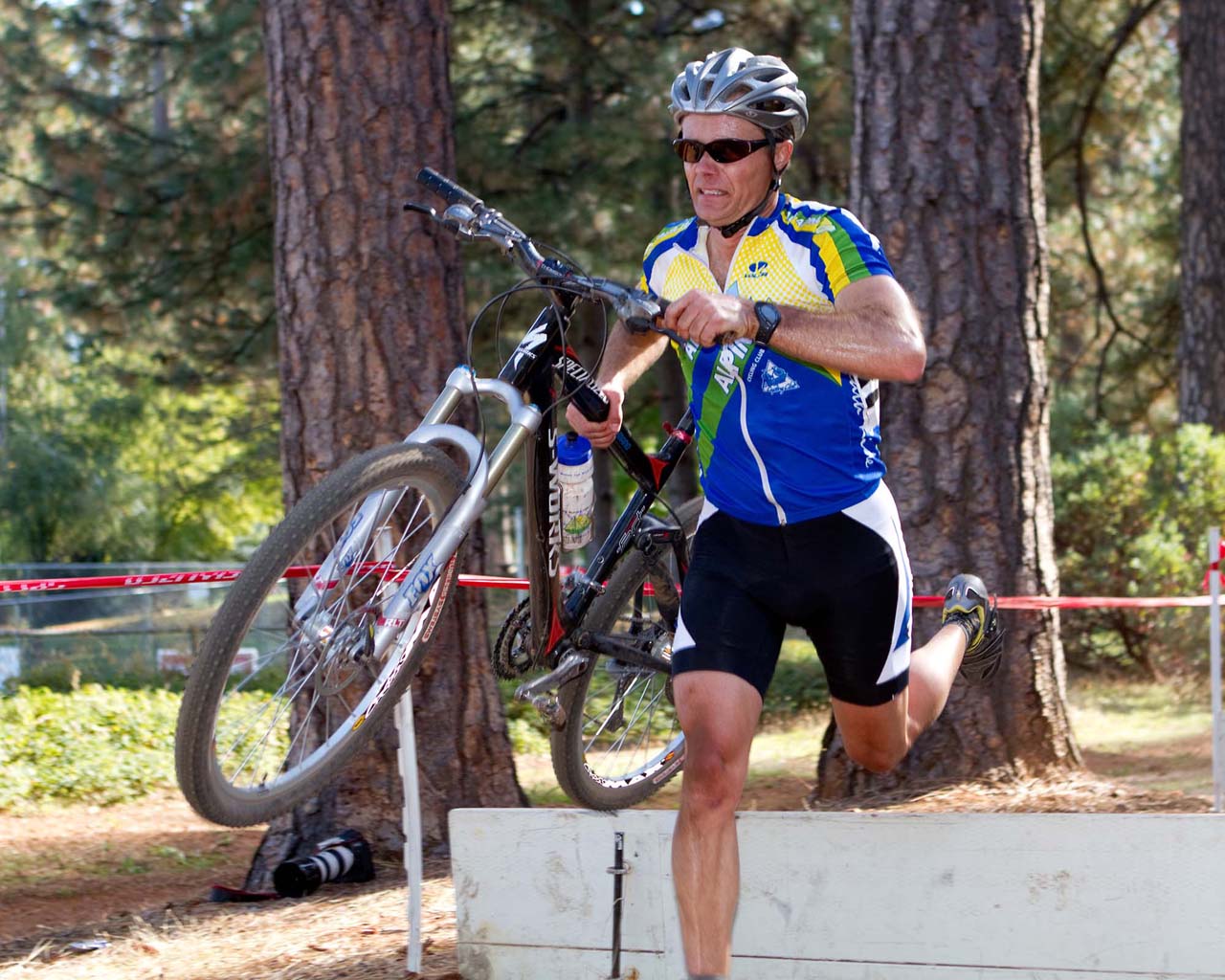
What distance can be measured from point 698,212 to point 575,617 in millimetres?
1336

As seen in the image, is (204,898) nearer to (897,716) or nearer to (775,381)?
(897,716)

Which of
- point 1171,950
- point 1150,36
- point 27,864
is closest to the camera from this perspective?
point 1171,950

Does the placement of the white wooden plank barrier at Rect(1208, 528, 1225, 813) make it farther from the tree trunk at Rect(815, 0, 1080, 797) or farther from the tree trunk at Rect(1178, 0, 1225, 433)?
the tree trunk at Rect(1178, 0, 1225, 433)

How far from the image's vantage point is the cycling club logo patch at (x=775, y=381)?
12.7 ft

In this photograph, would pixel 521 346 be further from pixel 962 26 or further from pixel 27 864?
pixel 27 864

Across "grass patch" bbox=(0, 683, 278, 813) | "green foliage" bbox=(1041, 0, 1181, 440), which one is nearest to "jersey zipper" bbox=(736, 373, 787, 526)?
"grass patch" bbox=(0, 683, 278, 813)

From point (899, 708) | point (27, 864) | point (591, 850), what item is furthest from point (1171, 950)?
point (27, 864)

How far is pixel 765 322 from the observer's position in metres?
3.53

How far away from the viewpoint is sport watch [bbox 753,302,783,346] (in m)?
3.53

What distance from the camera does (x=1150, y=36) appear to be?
66.6ft

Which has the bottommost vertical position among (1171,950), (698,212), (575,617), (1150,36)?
(1171,950)

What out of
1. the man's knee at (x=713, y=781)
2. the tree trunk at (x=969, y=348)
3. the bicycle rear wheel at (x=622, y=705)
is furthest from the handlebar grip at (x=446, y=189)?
the tree trunk at (x=969, y=348)

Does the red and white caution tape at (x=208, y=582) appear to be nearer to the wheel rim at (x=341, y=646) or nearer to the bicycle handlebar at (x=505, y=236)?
the wheel rim at (x=341, y=646)

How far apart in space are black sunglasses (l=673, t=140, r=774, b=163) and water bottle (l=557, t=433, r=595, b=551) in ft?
Result: 3.04
